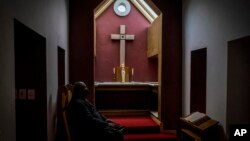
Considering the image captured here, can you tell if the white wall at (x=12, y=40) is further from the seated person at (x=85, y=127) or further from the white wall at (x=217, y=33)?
the white wall at (x=217, y=33)

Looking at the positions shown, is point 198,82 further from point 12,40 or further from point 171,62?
point 12,40

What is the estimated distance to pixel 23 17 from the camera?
6.28ft

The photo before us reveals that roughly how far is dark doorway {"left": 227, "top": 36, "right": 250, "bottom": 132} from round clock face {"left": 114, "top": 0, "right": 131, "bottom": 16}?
4131 mm

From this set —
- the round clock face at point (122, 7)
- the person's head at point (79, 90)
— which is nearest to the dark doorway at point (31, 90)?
the person's head at point (79, 90)

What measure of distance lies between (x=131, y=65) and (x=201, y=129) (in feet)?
12.4

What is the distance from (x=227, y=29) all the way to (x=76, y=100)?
6.93ft

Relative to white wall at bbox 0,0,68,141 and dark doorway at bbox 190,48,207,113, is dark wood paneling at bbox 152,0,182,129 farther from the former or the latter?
white wall at bbox 0,0,68,141

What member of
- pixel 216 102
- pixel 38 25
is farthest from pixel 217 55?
pixel 38 25

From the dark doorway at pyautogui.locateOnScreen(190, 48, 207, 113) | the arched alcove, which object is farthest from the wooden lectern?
the arched alcove

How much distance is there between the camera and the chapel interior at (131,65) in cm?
246

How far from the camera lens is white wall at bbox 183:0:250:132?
255 cm

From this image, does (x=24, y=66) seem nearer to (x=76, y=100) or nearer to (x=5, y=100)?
(x=76, y=100)

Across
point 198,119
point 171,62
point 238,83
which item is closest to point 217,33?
point 238,83

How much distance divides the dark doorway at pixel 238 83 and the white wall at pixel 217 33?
0.07 metres
